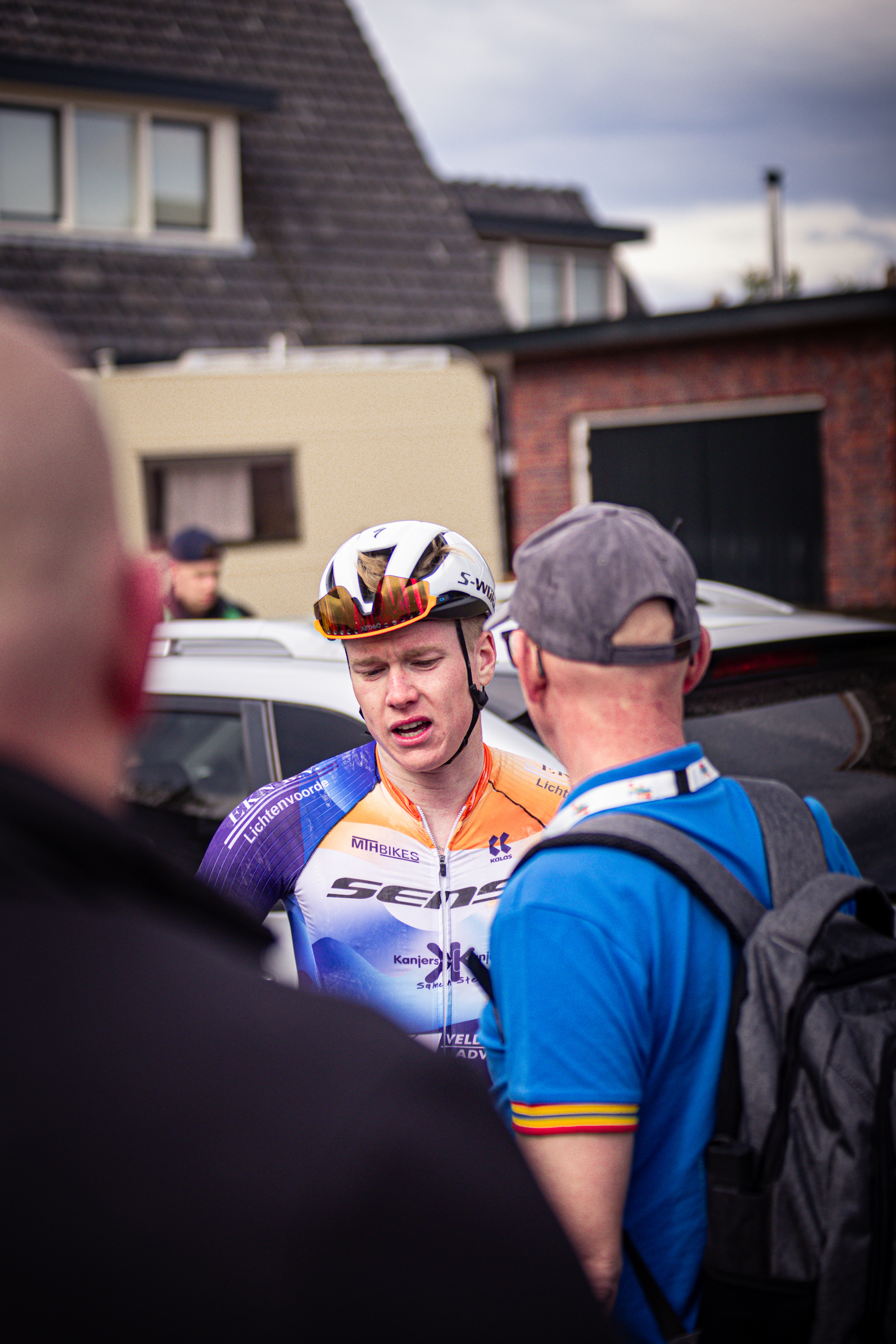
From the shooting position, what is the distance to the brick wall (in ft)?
46.3

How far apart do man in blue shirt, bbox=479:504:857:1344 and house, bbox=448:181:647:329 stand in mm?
21511

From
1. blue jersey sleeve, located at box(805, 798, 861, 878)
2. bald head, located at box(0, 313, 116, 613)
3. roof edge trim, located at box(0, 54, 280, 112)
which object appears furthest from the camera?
roof edge trim, located at box(0, 54, 280, 112)

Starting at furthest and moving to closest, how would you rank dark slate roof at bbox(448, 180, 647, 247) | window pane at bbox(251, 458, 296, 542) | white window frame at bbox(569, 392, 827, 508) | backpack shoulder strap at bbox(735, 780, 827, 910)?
dark slate roof at bbox(448, 180, 647, 247) < white window frame at bbox(569, 392, 827, 508) < window pane at bbox(251, 458, 296, 542) < backpack shoulder strap at bbox(735, 780, 827, 910)

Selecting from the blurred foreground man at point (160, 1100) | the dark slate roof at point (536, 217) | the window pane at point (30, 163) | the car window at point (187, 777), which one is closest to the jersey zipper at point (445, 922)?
the car window at point (187, 777)

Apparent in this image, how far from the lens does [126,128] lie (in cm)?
1664

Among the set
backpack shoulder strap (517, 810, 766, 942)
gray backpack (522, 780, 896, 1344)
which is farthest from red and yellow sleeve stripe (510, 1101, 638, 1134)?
backpack shoulder strap (517, 810, 766, 942)

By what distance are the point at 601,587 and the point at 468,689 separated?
1.08 metres

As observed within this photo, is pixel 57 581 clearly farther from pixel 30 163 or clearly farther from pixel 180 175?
pixel 180 175

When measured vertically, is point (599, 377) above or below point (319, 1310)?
above

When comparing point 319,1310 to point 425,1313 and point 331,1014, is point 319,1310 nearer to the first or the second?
point 425,1313

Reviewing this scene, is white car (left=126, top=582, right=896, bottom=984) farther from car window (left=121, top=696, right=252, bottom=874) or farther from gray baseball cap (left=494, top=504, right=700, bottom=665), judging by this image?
gray baseball cap (left=494, top=504, right=700, bottom=665)

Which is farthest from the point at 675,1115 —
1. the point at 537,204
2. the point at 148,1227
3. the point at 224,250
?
the point at 537,204

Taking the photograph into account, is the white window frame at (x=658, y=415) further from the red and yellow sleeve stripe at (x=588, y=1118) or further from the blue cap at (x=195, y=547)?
the red and yellow sleeve stripe at (x=588, y=1118)

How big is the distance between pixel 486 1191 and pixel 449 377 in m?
9.77
